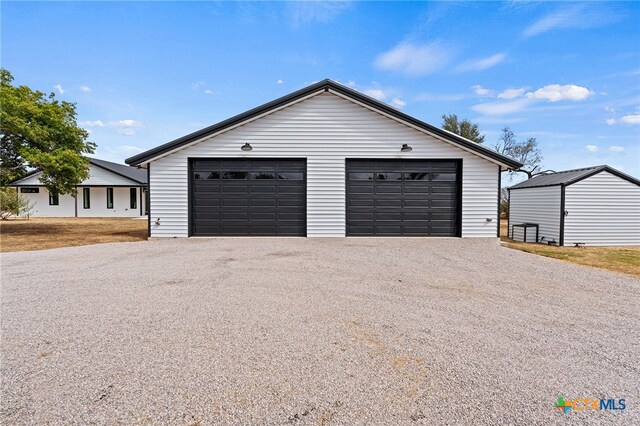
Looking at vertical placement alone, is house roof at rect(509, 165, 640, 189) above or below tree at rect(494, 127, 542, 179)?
below

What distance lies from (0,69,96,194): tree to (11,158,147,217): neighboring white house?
1197 centimetres

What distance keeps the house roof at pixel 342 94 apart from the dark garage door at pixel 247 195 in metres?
0.97

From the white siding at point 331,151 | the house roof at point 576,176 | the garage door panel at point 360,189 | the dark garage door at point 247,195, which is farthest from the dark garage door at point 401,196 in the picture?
the house roof at point 576,176

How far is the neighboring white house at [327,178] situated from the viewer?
1100 cm

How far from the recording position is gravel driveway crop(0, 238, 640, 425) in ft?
6.86

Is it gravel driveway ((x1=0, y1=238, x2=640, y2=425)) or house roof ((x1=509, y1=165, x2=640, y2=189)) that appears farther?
house roof ((x1=509, y1=165, x2=640, y2=189))

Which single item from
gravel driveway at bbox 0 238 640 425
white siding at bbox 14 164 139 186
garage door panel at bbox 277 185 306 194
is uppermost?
white siding at bbox 14 164 139 186

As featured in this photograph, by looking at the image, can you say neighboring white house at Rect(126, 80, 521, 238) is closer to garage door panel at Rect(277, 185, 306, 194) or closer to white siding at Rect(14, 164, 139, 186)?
garage door panel at Rect(277, 185, 306, 194)

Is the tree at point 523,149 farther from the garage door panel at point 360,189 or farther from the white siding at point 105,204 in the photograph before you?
the white siding at point 105,204

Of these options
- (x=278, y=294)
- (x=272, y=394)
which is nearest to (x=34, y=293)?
(x=278, y=294)

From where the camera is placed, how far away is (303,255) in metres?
8.09

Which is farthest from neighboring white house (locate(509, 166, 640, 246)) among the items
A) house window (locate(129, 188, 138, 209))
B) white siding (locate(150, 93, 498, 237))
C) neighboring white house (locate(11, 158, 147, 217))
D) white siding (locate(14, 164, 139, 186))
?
house window (locate(129, 188, 138, 209))

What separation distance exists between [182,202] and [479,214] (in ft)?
35.5

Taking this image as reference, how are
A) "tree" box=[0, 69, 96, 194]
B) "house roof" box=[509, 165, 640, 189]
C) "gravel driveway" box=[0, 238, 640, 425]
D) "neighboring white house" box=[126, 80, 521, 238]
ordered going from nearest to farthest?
"gravel driveway" box=[0, 238, 640, 425], "neighboring white house" box=[126, 80, 521, 238], "tree" box=[0, 69, 96, 194], "house roof" box=[509, 165, 640, 189]
